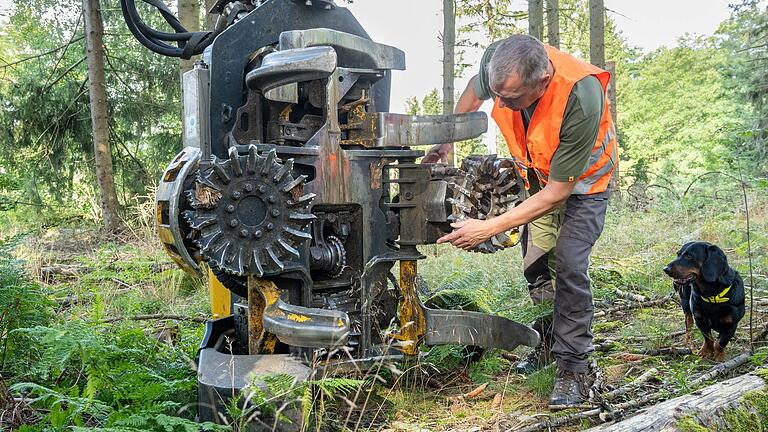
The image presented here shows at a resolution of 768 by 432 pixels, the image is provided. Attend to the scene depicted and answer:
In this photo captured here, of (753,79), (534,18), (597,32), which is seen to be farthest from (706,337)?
(753,79)

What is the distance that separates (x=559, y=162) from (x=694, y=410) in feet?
4.23

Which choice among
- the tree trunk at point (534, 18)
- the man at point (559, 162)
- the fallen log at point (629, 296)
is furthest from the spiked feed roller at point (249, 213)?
the tree trunk at point (534, 18)

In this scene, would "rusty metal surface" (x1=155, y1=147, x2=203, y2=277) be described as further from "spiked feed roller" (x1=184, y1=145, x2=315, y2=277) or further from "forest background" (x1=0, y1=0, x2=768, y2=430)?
"forest background" (x1=0, y1=0, x2=768, y2=430)

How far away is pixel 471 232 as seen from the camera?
3076 millimetres

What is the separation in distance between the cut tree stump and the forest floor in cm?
45

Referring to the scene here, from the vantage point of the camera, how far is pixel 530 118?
10.9ft

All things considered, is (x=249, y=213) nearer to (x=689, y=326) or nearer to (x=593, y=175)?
(x=593, y=175)

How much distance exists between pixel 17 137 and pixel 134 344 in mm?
10000

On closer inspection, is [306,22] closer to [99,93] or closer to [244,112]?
[244,112]

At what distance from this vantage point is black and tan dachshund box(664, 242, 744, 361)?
3.75 m

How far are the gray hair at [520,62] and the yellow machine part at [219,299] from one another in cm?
206

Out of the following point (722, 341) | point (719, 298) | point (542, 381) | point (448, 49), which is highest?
point (448, 49)

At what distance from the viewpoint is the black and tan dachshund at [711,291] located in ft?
12.3

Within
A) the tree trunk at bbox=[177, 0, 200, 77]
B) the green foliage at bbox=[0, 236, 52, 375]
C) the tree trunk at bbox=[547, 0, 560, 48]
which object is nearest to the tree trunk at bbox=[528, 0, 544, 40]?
the tree trunk at bbox=[547, 0, 560, 48]
